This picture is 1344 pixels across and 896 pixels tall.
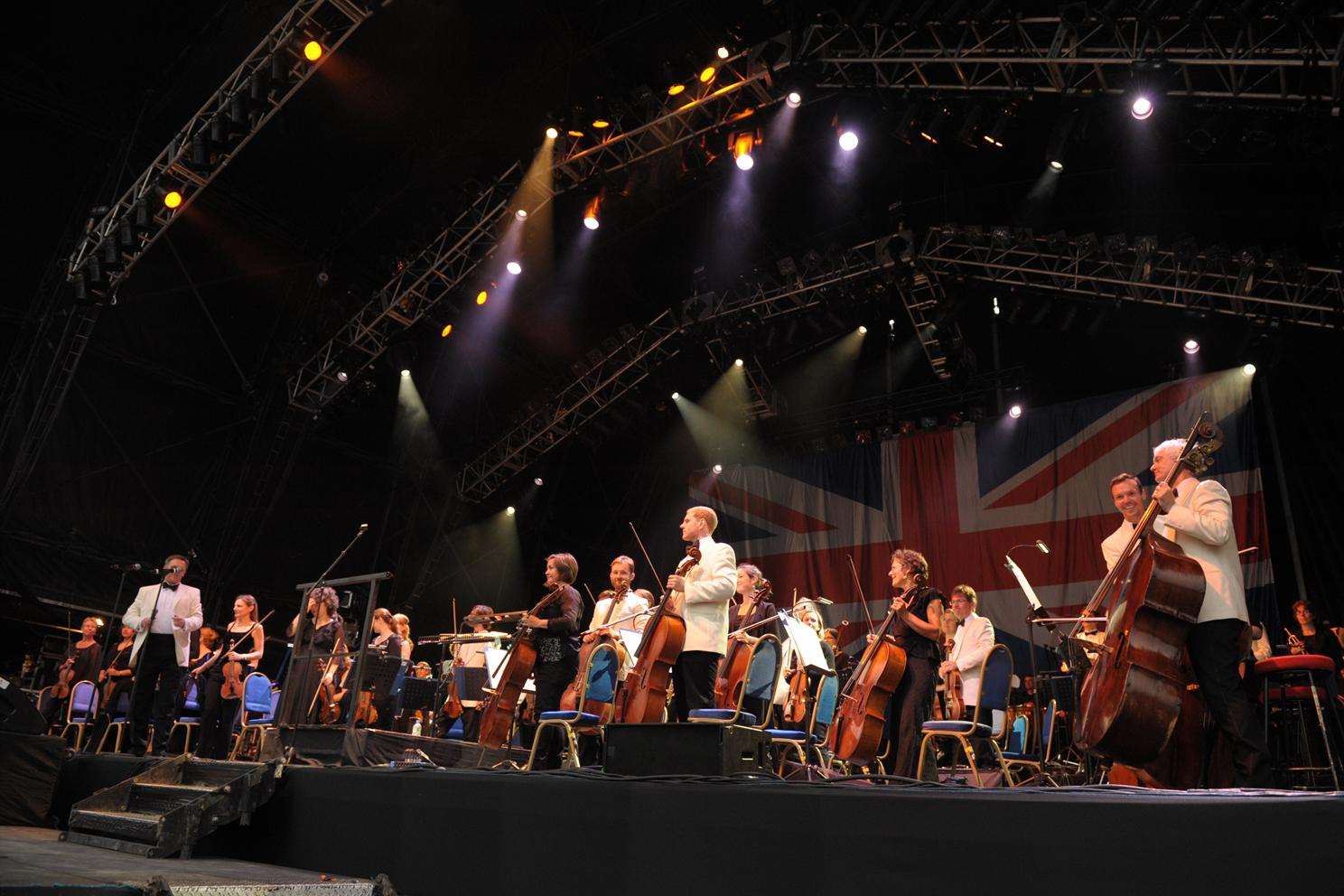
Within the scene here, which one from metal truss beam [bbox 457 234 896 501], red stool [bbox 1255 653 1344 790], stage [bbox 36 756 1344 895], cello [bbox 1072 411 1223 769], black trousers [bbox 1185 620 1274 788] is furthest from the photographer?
metal truss beam [bbox 457 234 896 501]

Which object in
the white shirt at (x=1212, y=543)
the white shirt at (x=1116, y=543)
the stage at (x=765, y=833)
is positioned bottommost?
the stage at (x=765, y=833)

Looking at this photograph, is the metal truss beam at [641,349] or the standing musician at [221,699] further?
the metal truss beam at [641,349]

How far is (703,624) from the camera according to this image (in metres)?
5.45

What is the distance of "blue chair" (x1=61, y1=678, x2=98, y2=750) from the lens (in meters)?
8.78

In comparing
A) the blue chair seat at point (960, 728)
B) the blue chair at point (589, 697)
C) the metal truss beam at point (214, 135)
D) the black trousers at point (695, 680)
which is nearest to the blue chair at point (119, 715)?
the metal truss beam at point (214, 135)

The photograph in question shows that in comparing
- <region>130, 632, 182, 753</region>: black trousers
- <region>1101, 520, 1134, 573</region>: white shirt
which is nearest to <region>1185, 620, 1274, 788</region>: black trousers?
<region>1101, 520, 1134, 573</region>: white shirt

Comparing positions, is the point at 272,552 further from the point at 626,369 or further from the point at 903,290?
the point at 903,290

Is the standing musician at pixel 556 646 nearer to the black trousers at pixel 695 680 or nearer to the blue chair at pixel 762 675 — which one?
the black trousers at pixel 695 680

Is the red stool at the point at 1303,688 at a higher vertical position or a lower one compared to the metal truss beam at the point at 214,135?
lower

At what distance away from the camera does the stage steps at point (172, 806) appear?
149 inches

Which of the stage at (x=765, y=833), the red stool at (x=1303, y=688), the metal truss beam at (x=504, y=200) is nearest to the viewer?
the stage at (x=765, y=833)

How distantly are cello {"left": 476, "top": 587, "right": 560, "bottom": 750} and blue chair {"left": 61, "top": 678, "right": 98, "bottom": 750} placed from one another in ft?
13.6

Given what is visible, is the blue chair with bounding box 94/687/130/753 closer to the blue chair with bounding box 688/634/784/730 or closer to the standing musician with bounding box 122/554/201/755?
the standing musician with bounding box 122/554/201/755

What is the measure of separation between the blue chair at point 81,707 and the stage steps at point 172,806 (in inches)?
205
